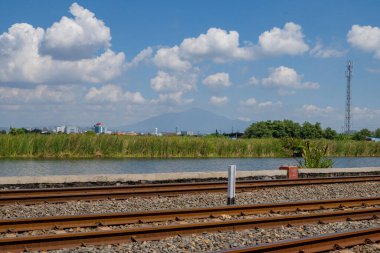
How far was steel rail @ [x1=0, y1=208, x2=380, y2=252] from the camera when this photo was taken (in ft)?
26.6

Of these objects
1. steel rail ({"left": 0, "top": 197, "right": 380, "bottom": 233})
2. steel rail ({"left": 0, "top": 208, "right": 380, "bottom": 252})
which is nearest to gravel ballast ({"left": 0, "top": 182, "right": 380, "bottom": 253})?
steel rail ({"left": 0, "top": 208, "right": 380, "bottom": 252})

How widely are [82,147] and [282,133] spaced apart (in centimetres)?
4407

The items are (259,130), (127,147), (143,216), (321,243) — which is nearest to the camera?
(321,243)

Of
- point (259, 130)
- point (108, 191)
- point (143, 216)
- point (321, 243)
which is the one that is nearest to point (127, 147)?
point (108, 191)

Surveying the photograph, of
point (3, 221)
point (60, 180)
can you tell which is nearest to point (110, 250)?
point (3, 221)

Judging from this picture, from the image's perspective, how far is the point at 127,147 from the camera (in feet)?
132

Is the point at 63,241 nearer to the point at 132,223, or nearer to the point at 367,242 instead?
the point at 132,223

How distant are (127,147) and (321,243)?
107ft

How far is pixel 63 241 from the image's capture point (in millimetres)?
8359

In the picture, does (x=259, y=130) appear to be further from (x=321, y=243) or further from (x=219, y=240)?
(x=321, y=243)

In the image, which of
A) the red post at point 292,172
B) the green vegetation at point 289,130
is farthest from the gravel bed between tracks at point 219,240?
the green vegetation at point 289,130

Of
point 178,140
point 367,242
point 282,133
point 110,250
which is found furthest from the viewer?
point 282,133

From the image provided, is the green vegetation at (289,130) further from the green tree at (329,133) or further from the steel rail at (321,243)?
the steel rail at (321,243)

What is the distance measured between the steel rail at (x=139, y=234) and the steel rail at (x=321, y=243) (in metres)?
1.67
